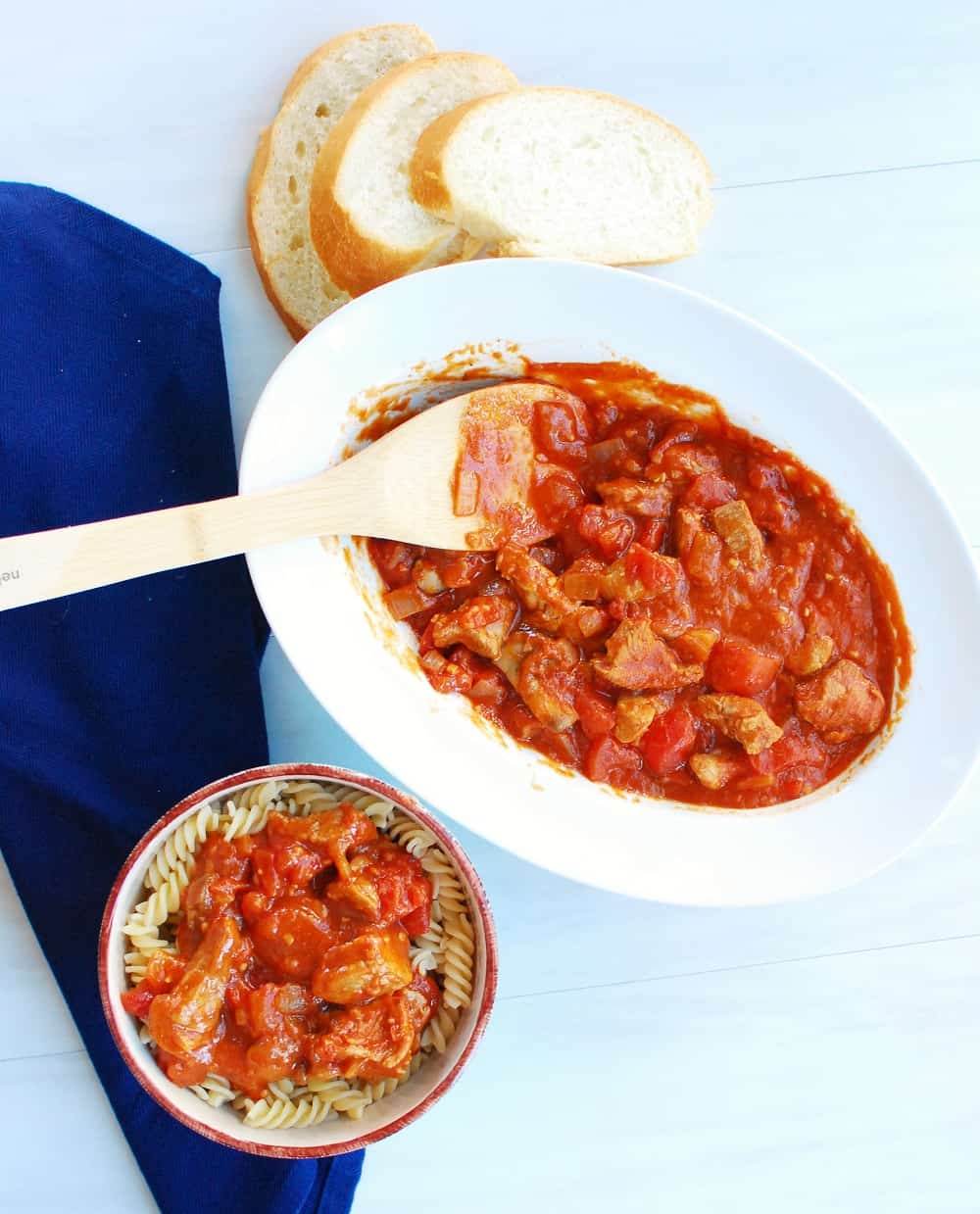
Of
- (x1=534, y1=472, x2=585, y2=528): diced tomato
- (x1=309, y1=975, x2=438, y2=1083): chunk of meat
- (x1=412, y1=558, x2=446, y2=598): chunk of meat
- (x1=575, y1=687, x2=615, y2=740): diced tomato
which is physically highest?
→ (x1=534, y1=472, x2=585, y2=528): diced tomato

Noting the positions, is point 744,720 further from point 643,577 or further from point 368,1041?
point 368,1041

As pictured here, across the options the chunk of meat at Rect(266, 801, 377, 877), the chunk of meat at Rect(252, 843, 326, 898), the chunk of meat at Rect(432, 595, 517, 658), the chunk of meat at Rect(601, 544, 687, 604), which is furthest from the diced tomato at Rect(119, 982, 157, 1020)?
the chunk of meat at Rect(601, 544, 687, 604)

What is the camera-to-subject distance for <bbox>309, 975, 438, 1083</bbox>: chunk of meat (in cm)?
318

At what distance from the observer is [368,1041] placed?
321cm

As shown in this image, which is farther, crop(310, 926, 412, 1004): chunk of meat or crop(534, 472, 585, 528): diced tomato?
crop(534, 472, 585, 528): diced tomato

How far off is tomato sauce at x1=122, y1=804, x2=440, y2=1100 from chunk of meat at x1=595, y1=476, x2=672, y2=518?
1364mm

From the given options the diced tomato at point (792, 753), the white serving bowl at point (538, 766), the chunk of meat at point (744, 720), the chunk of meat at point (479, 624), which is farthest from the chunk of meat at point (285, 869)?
the diced tomato at point (792, 753)

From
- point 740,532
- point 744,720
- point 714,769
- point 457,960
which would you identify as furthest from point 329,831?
point 740,532

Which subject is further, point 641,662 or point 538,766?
point 538,766

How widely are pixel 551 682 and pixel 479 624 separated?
324 millimetres

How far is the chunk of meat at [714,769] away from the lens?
3.47 m

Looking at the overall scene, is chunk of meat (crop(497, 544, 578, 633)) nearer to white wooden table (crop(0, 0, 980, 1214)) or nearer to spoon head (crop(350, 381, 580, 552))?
spoon head (crop(350, 381, 580, 552))

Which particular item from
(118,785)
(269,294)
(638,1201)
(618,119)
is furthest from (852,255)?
(638,1201)

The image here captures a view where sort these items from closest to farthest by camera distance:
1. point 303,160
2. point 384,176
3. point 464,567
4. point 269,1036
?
point 269,1036
point 464,567
point 384,176
point 303,160
